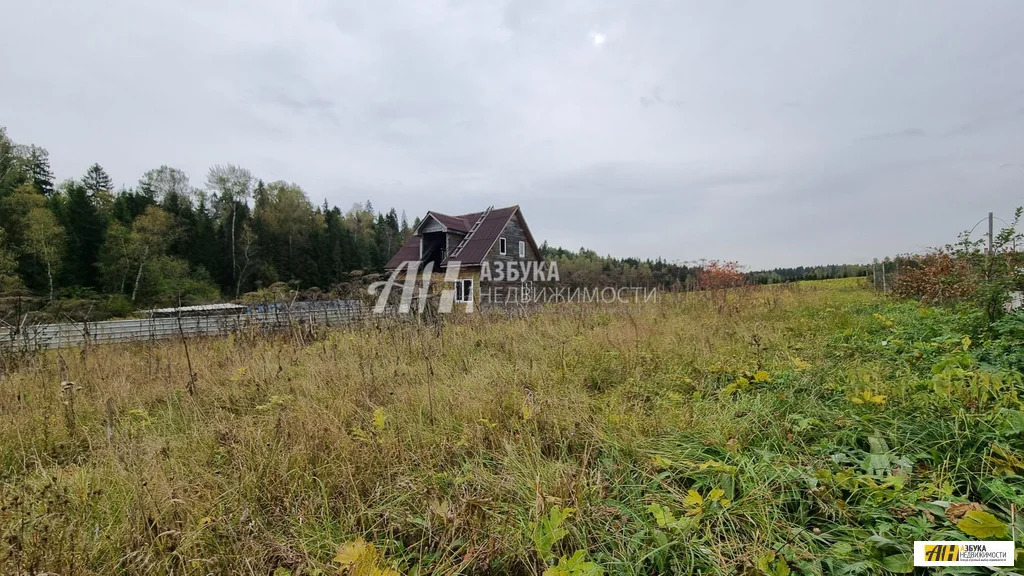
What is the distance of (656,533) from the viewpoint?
4.49 feet

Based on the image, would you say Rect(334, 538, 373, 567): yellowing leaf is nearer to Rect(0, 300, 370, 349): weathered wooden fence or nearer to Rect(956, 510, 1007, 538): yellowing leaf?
Rect(956, 510, 1007, 538): yellowing leaf

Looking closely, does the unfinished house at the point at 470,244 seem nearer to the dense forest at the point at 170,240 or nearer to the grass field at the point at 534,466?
the dense forest at the point at 170,240

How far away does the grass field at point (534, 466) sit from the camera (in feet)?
4.42

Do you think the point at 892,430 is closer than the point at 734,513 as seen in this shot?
→ No

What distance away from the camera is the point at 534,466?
6.14 ft

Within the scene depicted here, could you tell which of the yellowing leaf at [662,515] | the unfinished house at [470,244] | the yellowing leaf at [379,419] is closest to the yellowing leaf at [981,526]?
the yellowing leaf at [662,515]

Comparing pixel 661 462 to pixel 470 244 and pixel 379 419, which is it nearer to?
pixel 379 419

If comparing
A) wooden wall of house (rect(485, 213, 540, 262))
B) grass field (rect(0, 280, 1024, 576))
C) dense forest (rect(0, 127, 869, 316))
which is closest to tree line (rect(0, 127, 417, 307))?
dense forest (rect(0, 127, 869, 316))

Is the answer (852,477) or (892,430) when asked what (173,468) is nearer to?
(852,477)

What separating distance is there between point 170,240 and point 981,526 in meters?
39.6

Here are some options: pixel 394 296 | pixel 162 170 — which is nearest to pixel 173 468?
pixel 394 296

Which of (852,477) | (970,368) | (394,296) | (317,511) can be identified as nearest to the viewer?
(852,477)

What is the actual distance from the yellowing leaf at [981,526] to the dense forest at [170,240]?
11183 mm

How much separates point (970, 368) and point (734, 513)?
2.37 meters
